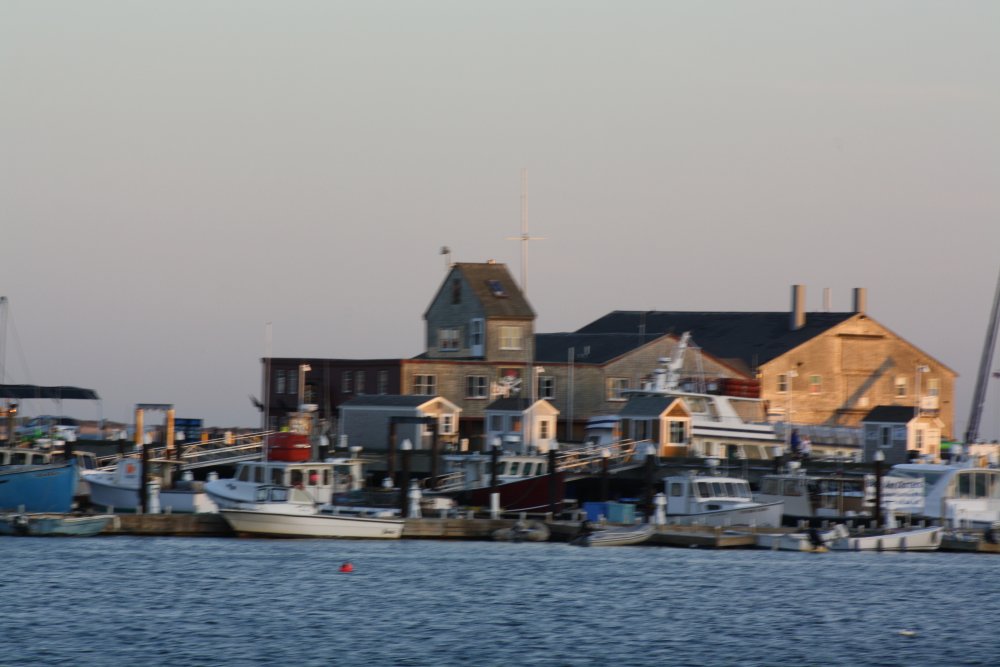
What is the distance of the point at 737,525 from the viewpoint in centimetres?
6369

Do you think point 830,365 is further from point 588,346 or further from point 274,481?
point 274,481

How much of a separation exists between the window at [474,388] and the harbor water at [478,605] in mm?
25909

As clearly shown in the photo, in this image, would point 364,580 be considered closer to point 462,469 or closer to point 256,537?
point 256,537

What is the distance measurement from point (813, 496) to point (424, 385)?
2656cm

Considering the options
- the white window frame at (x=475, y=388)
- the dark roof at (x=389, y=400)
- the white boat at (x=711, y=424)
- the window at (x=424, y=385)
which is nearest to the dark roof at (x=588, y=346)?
the white window frame at (x=475, y=388)

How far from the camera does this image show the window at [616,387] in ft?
297

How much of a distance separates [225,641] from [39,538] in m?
23.7

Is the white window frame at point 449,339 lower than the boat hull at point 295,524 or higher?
higher

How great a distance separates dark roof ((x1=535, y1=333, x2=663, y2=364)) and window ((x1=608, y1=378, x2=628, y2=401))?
3.90 feet

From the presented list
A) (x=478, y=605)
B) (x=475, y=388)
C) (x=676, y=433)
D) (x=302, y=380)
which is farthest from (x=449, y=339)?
(x=478, y=605)

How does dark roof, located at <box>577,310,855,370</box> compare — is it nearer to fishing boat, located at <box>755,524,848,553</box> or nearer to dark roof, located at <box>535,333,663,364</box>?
dark roof, located at <box>535,333,663,364</box>

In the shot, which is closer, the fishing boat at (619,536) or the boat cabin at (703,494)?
the fishing boat at (619,536)

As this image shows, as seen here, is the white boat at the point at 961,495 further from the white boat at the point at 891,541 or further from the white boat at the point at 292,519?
the white boat at the point at 292,519

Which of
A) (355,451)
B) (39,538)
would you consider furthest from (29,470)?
(355,451)
